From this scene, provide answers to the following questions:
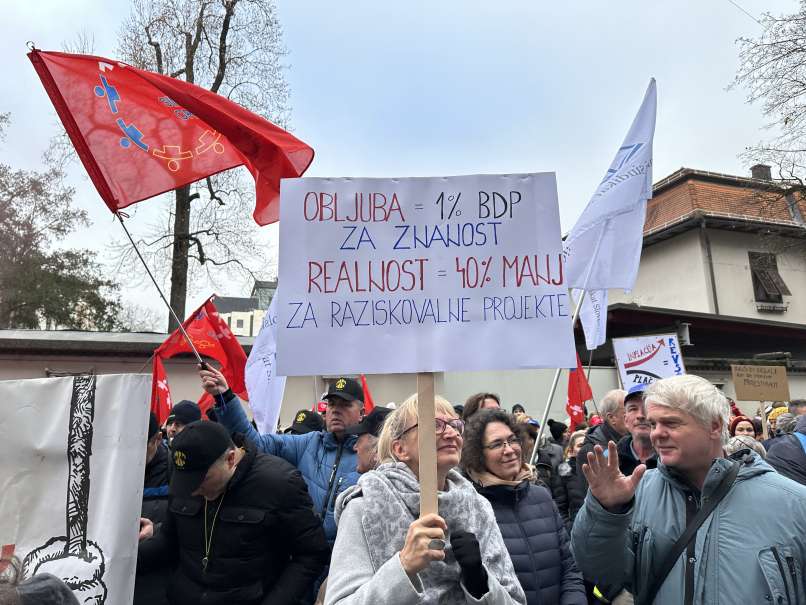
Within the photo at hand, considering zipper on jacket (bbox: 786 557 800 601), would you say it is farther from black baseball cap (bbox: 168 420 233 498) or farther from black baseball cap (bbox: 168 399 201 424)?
black baseball cap (bbox: 168 399 201 424)

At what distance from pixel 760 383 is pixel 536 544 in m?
8.64

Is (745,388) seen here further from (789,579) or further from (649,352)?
(789,579)

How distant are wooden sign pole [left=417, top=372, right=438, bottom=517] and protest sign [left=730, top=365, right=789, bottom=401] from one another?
9197 mm

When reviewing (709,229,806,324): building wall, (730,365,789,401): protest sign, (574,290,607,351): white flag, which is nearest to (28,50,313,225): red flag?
(574,290,607,351): white flag

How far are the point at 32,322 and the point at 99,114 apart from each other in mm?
19289

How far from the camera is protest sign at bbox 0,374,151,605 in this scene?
8.98ft

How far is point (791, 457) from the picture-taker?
4066 millimetres

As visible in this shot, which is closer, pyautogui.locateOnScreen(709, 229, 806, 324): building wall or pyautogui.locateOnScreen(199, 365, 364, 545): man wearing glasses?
pyautogui.locateOnScreen(199, 365, 364, 545): man wearing glasses

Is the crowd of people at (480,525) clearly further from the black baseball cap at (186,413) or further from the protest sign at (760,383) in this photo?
the protest sign at (760,383)

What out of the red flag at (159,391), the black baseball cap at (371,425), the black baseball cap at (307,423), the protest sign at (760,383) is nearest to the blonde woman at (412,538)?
the black baseball cap at (371,425)

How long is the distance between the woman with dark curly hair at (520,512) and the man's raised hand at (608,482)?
30.7 inches

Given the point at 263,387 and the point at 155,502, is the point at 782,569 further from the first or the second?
the point at 263,387

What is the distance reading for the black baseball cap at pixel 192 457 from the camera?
2.77m

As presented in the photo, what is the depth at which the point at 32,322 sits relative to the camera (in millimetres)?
20750
